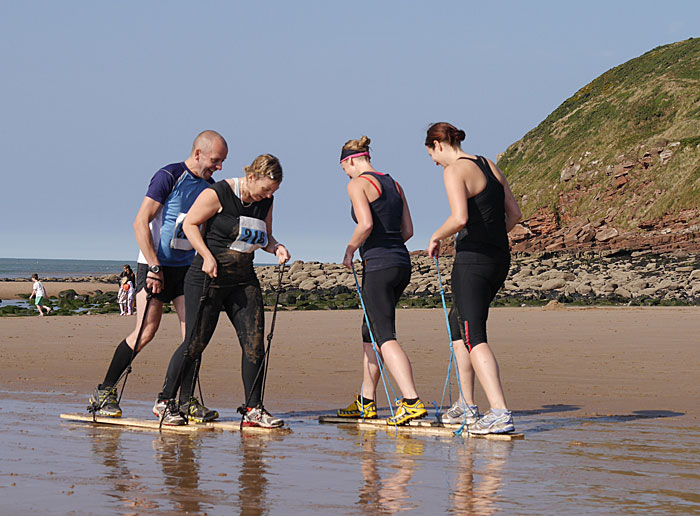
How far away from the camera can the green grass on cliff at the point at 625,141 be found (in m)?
54.6

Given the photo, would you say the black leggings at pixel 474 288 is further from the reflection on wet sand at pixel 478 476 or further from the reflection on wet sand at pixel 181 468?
the reflection on wet sand at pixel 181 468

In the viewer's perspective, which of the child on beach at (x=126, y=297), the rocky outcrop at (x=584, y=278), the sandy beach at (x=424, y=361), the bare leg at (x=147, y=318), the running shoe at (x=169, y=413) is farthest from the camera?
the rocky outcrop at (x=584, y=278)

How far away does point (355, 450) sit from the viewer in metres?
5.98

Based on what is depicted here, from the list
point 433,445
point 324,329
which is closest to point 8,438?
point 433,445

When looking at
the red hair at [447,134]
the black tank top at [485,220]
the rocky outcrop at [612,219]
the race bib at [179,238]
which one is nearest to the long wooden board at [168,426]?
the race bib at [179,238]

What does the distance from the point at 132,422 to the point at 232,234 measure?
5.06 ft

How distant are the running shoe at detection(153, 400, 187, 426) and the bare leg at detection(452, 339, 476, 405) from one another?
2.07m

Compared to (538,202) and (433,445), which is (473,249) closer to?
(433,445)

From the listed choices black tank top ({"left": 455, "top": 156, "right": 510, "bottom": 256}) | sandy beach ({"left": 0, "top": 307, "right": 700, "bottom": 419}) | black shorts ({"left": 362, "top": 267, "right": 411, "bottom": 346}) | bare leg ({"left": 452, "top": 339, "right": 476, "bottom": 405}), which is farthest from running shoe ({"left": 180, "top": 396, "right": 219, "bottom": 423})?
black tank top ({"left": 455, "top": 156, "right": 510, "bottom": 256})

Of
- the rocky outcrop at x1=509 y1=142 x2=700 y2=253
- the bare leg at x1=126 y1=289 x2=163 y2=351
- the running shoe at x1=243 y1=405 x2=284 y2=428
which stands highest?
the rocky outcrop at x1=509 y1=142 x2=700 y2=253

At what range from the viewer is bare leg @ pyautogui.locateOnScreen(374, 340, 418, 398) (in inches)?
276

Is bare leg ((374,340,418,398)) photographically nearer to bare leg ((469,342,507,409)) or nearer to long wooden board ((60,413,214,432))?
bare leg ((469,342,507,409))

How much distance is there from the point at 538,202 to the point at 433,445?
58.3 m

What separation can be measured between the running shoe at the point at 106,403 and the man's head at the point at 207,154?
1807mm
